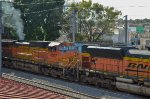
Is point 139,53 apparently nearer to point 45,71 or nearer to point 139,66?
point 139,66

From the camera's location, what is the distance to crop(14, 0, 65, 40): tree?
4559 cm

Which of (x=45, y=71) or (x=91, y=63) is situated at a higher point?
(x=91, y=63)

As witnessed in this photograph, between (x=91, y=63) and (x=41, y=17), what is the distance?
24844mm

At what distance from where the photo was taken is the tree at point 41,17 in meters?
45.6

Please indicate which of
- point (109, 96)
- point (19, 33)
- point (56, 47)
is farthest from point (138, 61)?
point (19, 33)

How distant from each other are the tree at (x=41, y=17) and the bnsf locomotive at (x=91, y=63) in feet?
51.5

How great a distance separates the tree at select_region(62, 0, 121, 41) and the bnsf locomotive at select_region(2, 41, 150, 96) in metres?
22.5

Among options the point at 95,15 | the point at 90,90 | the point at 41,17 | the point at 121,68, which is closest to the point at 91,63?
the point at 90,90

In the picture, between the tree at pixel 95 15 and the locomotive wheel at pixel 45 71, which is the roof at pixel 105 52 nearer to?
the locomotive wheel at pixel 45 71

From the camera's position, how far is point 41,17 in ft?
151

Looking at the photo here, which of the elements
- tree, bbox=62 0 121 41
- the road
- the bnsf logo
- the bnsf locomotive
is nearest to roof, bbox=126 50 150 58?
the bnsf locomotive

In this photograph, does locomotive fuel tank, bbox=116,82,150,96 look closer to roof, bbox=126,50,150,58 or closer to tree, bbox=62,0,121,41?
roof, bbox=126,50,150,58

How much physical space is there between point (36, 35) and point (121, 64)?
2851 cm

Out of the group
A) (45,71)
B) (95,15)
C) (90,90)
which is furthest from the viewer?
(95,15)
